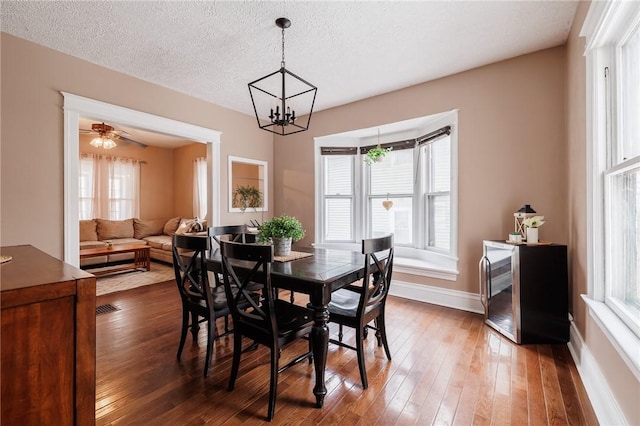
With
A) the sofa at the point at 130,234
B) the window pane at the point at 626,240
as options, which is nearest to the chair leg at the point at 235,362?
the window pane at the point at 626,240

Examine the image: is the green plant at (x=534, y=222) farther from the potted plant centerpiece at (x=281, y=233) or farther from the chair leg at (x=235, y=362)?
the chair leg at (x=235, y=362)

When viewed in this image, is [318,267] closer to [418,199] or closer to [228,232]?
[228,232]

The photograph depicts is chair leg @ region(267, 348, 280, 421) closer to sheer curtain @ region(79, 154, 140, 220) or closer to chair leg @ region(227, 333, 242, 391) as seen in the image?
chair leg @ region(227, 333, 242, 391)

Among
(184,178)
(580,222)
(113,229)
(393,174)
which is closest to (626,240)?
(580,222)

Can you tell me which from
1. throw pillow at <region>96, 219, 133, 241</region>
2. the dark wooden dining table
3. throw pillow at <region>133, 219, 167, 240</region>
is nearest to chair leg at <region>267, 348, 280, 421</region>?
the dark wooden dining table

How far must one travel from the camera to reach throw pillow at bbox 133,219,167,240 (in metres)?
6.81

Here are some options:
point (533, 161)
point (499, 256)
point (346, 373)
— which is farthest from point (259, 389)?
point (533, 161)

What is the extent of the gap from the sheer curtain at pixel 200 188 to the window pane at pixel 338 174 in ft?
12.0

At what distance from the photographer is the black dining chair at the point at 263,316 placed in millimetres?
1690

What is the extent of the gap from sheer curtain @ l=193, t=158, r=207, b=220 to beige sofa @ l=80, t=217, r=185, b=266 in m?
0.48

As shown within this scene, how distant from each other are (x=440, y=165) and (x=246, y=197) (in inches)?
117

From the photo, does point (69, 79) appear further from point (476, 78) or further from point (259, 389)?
point (476, 78)

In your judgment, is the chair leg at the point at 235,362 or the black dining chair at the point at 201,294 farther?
the black dining chair at the point at 201,294

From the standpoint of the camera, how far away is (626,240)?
1694mm
